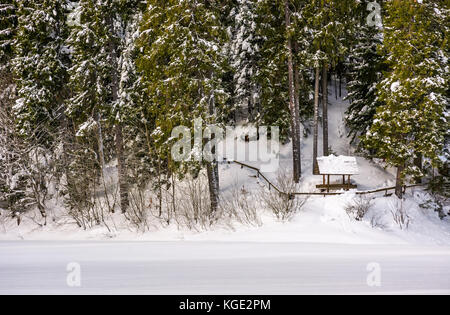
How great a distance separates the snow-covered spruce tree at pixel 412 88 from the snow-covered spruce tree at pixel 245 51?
9.00m

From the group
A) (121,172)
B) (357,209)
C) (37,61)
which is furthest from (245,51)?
(357,209)

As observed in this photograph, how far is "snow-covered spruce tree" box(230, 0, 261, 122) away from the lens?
2298 centimetres

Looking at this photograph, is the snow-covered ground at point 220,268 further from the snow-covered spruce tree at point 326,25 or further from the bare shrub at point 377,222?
the snow-covered spruce tree at point 326,25

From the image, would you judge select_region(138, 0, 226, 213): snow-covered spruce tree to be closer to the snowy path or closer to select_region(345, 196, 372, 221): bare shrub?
select_region(345, 196, 372, 221): bare shrub

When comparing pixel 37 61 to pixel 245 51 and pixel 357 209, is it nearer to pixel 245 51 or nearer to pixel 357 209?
pixel 245 51

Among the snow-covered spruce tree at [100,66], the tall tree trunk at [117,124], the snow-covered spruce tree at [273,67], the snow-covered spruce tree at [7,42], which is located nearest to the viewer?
the snow-covered spruce tree at [100,66]

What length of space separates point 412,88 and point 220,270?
14733 mm

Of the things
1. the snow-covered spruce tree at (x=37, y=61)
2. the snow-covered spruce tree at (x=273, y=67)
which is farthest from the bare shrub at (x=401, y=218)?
the snow-covered spruce tree at (x=37, y=61)

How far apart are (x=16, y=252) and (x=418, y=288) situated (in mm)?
5772

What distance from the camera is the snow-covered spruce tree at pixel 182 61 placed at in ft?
41.2

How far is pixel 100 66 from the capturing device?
15.8m

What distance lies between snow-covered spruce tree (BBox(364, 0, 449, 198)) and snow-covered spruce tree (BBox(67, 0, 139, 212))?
13325mm

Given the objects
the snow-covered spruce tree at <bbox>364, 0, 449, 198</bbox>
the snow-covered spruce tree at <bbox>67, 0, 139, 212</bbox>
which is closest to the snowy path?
the snow-covered spruce tree at <bbox>67, 0, 139, 212</bbox>
